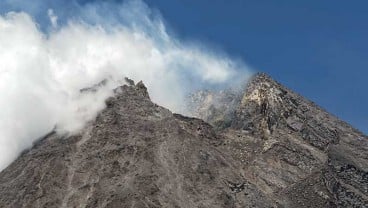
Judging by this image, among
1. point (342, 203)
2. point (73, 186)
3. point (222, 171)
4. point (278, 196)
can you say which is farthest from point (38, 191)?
point (342, 203)

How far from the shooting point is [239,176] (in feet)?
642

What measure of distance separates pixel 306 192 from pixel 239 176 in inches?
724

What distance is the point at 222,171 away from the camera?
196 m

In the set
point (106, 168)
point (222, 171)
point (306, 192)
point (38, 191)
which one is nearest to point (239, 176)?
point (222, 171)

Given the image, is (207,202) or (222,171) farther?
(222,171)

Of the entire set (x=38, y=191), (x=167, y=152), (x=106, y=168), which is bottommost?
(x=38, y=191)

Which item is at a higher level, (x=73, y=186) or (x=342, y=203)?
(x=342, y=203)

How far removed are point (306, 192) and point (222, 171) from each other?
23152 millimetres

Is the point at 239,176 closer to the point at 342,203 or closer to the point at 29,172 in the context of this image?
the point at 342,203

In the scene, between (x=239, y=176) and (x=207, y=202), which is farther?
(x=239, y=176)

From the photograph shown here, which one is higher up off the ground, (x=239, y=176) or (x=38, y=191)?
(x=239, y=176)

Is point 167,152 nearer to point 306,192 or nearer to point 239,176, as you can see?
point 239,176

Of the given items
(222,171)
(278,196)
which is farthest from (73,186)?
(278,196)

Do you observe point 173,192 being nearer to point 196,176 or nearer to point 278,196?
point 196,176
